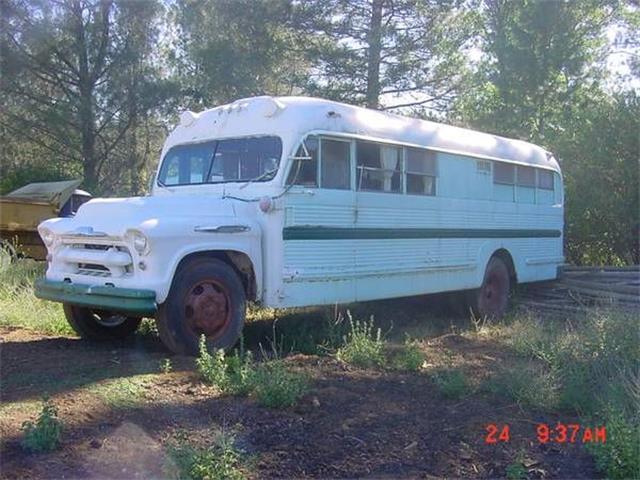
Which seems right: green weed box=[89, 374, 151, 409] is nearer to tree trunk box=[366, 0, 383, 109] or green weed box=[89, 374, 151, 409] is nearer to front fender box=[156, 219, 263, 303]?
front fender box=[156, 219, 263, 303]

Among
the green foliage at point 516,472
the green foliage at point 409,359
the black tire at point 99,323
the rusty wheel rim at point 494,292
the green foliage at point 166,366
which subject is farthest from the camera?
the rusty wheel rim at point 494,292

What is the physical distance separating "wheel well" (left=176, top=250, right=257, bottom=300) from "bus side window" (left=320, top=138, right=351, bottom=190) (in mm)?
1140

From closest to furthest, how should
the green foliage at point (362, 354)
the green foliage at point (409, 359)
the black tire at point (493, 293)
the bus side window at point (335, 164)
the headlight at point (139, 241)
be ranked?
the headlight at point (139, 241)
the green foliage at point (409, 359)
the green foliage at point (362, 354)
the bus side window at point (335, 164)
the black tire at point (493, 293)

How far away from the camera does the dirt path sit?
13.0 ft

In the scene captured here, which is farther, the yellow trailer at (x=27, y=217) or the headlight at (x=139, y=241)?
the yellow trailer at (x=27, y=217)

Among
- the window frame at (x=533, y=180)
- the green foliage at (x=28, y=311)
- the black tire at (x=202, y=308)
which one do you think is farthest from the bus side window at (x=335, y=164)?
the window frame at (x=533, y=180)

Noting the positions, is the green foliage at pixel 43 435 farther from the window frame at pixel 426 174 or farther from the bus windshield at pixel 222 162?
the window frame at pixel 426 174

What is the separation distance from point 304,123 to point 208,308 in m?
2.09

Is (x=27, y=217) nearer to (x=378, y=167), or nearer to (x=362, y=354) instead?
(x=378, y=167)

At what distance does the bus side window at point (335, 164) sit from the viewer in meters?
7.34

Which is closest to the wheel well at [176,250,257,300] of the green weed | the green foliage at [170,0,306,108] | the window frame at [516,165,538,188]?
the green weed

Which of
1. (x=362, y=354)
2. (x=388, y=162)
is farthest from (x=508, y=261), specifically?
(x=362, y=354)

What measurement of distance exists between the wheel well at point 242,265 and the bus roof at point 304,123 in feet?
4.26
